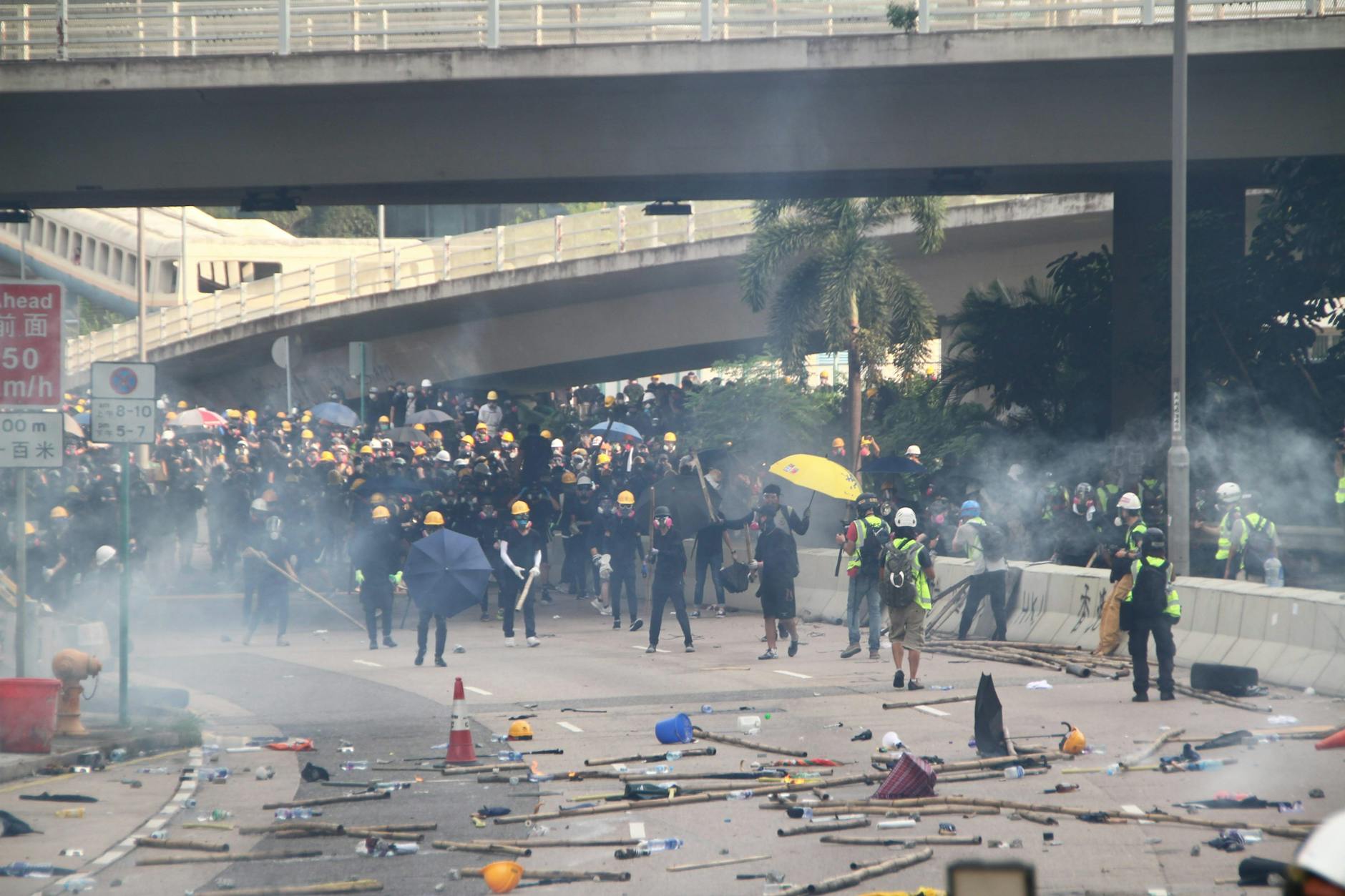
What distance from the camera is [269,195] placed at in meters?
22.4

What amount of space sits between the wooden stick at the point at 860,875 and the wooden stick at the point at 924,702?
6.22 meters

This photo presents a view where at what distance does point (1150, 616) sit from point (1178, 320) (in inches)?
270

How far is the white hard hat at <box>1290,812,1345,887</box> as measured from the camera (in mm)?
2787

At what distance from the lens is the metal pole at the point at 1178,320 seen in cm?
1941

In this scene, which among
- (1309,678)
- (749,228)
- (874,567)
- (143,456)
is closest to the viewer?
(1309,678)

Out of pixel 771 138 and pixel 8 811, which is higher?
pixel 771 138

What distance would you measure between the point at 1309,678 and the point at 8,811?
11.3 metres

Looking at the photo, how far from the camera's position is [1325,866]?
2793 mm

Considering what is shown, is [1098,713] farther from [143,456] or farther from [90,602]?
[143,456]

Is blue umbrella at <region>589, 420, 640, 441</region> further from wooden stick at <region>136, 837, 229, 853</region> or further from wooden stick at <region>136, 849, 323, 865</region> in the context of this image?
wooden stick at <region>136, 849, 323, 865</region>

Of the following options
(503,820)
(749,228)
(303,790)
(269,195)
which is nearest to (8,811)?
(303,790)

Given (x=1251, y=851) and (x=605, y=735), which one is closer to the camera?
(x=1251, y=851)

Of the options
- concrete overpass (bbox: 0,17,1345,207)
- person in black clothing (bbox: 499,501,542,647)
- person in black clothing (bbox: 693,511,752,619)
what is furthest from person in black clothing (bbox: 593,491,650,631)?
concrete overpass (bbox: 0,17,1345,207)

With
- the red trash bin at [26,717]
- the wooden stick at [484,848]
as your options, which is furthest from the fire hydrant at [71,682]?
the wooden stick at [484,848]
